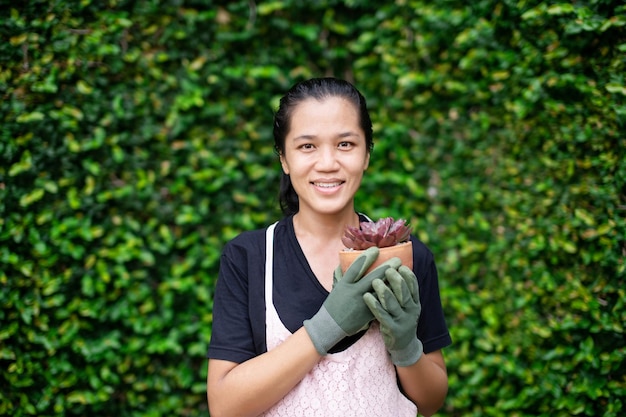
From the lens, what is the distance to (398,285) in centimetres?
141

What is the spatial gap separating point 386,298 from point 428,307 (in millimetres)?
424

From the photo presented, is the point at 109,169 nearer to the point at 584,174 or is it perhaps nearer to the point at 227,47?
the point at 227,47

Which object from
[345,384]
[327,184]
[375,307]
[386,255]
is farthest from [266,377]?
[327,184]

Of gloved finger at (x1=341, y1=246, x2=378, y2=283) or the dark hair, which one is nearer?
gloved finger at (x1=341, y1=246, x2=378, y2=283)

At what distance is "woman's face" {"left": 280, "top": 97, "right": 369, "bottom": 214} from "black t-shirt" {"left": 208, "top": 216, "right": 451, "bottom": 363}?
20 centimetres

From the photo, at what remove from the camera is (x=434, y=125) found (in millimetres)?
3191

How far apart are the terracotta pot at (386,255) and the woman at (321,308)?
1.3 inches

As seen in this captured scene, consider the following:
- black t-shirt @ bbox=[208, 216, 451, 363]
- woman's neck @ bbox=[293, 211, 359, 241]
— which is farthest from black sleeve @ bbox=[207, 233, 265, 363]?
woman's neck @ bbox=[293, 211, 359, 241]

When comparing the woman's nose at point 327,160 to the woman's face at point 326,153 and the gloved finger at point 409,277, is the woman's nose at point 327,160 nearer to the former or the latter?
the woman's face at point 326,153

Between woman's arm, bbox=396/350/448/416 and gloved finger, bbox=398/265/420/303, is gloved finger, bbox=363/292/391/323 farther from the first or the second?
woman's arm, bbox=396/350/448/416

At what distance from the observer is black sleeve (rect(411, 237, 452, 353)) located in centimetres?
177

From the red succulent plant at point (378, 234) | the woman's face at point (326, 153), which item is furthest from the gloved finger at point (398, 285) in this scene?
the woman's face at point (326, 153)

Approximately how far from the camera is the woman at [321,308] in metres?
1.47

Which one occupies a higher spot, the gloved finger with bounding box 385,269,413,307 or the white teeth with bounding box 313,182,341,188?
the white teeth with bounding box 313,182,341,188
